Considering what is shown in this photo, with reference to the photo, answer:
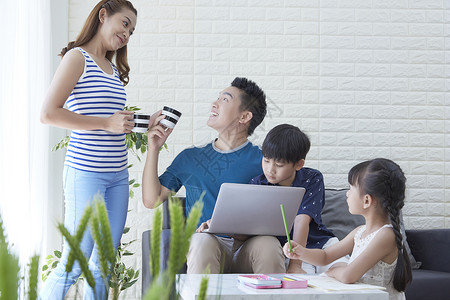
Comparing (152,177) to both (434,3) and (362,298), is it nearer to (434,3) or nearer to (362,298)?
(362,298)

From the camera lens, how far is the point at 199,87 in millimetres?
3910

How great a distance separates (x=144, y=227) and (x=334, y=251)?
1976 mm

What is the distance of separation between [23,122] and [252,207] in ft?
4.56

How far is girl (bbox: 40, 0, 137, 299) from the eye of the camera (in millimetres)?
2268

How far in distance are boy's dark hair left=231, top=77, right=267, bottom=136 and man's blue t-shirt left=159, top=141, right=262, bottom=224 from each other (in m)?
0.13

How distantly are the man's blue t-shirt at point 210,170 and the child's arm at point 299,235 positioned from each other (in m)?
0.33

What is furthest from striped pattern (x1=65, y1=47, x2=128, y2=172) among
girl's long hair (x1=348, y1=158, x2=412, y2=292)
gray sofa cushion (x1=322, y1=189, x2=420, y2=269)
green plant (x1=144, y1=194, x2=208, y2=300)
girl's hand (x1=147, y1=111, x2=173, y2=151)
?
green plant (x1=144, y1=194, x2=208, y2=300)

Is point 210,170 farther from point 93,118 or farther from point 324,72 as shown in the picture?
point 324,72

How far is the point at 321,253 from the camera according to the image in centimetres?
208

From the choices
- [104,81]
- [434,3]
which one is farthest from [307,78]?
[104,81]

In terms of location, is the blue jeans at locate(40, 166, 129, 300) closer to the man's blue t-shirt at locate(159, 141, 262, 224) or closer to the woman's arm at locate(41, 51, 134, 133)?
the woman's arm at locate(41, 51, 134, 133)

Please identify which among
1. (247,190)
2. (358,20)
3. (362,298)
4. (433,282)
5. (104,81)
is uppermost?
(358,20)

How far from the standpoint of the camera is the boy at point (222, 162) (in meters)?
2.44

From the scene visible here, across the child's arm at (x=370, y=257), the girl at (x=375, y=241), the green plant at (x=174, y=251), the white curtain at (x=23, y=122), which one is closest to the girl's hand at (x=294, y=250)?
the girl at (x=375, y=241)
